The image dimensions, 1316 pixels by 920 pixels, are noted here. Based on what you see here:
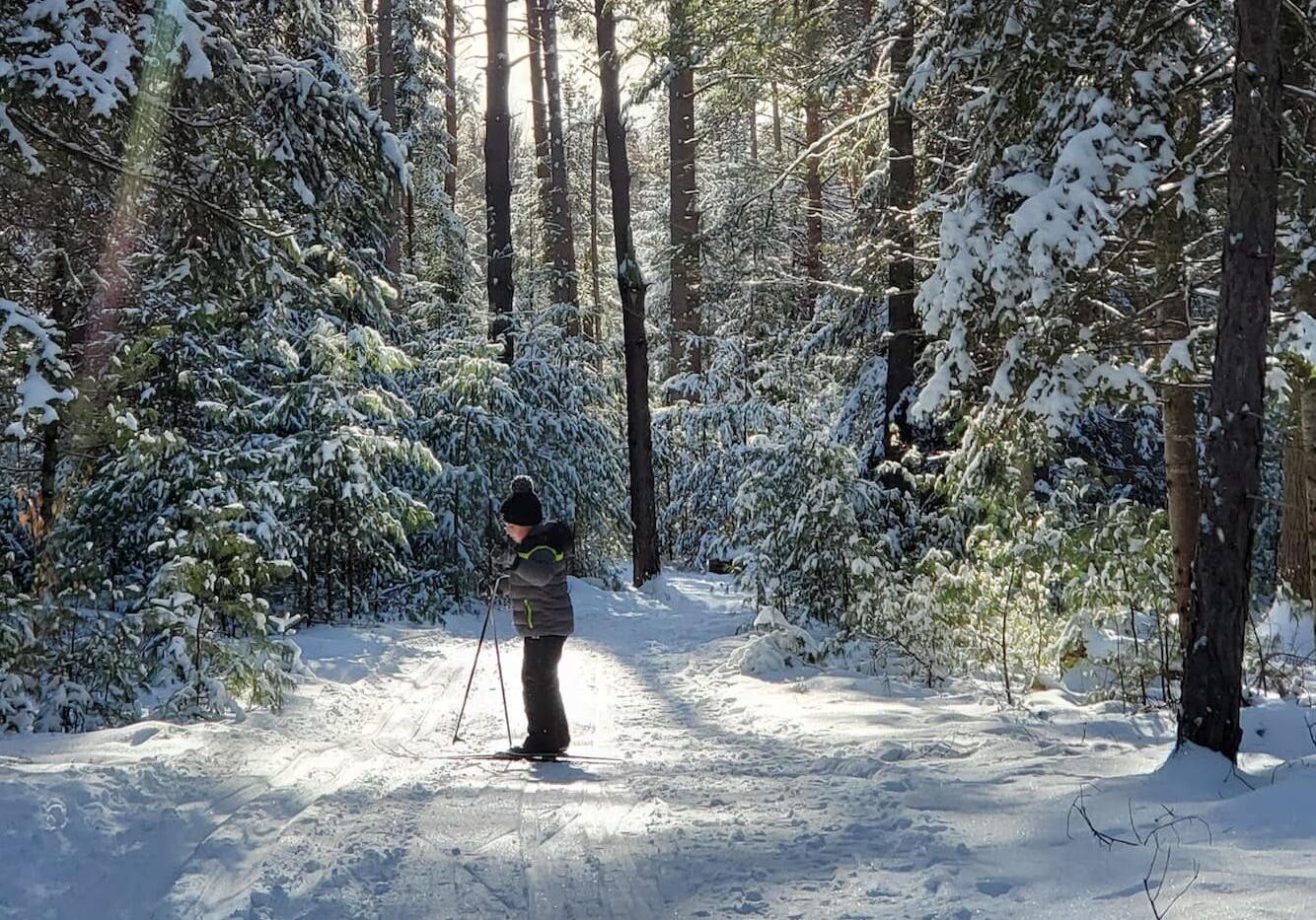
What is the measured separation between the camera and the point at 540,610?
753 cm

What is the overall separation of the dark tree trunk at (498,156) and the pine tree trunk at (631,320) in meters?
1.82

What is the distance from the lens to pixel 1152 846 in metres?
4.32

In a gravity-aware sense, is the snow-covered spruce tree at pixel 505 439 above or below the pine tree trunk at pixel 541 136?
below

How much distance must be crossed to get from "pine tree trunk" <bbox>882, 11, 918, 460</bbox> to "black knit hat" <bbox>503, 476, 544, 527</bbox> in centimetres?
499

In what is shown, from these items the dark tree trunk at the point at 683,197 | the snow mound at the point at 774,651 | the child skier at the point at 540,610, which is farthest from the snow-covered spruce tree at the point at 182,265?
the dark tree trunk at the point at 683,197

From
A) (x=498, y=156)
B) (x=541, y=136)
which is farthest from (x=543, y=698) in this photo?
(x=541, y=136)

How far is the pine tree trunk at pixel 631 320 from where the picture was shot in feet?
57.0

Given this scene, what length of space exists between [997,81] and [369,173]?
467 centimetres

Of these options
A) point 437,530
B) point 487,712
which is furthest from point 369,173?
point 437,530

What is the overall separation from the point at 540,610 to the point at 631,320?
1084cm

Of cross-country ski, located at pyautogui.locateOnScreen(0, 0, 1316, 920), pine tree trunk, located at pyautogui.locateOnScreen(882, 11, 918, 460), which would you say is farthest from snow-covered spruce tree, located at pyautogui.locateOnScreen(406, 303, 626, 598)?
pine tree trunk, located at pyautogui.locateOnScreen(882, 11, 918, 460)

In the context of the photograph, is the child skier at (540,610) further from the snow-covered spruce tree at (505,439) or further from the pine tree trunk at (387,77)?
the pine tree trunk at (387,77)

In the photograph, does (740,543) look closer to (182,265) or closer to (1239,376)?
(182,265)

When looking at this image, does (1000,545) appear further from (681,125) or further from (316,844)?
(681,125)
